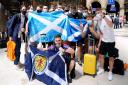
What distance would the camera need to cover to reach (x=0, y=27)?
15.8m

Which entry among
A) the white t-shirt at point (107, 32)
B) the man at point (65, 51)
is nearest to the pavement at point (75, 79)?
the man at point (65, 51)

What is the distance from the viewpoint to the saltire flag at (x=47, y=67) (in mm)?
7695

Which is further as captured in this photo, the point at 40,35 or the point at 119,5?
the point at 119,5

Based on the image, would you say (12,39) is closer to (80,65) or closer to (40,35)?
(40,35)

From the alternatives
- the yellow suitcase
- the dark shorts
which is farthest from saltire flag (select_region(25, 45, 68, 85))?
the dark shorts

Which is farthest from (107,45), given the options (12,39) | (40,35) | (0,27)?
(0,27)

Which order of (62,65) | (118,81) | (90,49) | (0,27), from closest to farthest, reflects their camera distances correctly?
1. (62,65)
2. (118,81)
3. (90,49)
4. (0,27)

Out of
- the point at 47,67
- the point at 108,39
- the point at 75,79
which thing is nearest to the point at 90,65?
the point at 75,79

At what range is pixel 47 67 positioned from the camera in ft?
26.0

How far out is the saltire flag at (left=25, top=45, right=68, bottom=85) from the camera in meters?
7.70

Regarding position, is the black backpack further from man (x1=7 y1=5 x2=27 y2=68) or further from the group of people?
man (x1=7 y1=5 x2=27 y2=68)

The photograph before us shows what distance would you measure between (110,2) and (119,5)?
216 centimetres

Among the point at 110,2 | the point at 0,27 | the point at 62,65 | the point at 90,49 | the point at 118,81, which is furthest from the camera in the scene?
the point at 110,2

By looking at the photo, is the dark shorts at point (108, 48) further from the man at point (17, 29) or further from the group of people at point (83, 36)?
the man at point (17, 29)
